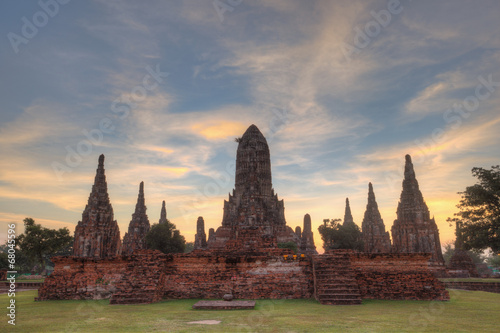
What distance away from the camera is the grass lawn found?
7004 mm

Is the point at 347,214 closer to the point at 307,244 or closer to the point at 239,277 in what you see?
the point at 307,244

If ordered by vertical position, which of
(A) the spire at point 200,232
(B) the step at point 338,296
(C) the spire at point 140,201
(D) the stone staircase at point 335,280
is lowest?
(B) the step at point 338,296

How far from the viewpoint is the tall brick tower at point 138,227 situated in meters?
45.3

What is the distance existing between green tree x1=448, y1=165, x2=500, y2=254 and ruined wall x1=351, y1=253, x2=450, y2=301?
1647 centimetres

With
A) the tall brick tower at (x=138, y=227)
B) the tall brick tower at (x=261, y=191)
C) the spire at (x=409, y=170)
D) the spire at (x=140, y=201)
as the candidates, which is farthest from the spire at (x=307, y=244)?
the spire at (x=140, y=201)

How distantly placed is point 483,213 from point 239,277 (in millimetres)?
22573

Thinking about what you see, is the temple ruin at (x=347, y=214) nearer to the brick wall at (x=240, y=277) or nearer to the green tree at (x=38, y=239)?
the green tree at (x=38, y=239)

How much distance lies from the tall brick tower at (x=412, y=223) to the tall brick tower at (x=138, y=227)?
31.4 metres

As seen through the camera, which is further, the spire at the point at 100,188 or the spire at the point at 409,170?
the spire at the point at 409,170

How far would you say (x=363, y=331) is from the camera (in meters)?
6.57

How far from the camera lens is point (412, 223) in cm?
2991

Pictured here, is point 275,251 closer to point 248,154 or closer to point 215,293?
point 215,293

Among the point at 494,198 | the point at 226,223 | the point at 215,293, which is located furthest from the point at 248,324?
the point at 226,223

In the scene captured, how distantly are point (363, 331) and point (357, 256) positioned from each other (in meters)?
6.62
